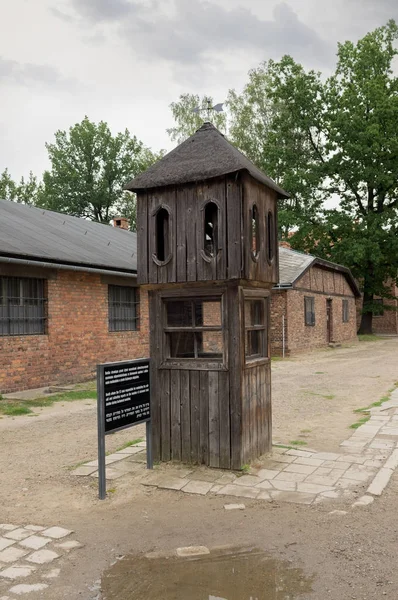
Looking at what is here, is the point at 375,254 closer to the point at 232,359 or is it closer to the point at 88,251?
the point at 88,251

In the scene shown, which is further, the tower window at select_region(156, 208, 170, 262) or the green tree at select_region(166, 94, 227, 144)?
the green tree at select_region(166, 94, 227, 144)

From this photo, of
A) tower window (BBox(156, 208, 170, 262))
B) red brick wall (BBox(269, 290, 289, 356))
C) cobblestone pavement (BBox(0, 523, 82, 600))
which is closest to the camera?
cobblestone pavement (BBox(0, 523, 82, 600))

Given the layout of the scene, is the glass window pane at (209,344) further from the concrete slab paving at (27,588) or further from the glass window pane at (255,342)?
the concrete slab paving at (27,588)

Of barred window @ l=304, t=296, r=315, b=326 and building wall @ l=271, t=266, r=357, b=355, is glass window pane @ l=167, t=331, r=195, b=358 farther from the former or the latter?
barred window @ l=304, t=296, r=315, b=326

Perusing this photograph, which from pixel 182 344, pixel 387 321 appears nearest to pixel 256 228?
pixel 182 344

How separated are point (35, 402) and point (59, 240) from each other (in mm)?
5477

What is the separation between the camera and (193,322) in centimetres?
643

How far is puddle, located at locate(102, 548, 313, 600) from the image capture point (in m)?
3.59

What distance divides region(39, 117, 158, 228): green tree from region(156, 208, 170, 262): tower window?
40.9m

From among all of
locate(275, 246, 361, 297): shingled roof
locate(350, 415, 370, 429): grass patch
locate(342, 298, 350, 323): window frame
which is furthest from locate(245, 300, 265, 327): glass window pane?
locate(342, 298, 350, 323): window frame

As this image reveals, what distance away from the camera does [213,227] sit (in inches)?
248

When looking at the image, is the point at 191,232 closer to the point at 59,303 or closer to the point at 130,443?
the point at 130,443

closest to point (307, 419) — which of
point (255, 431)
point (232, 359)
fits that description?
point (255, 431)

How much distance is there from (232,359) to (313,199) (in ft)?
97.7
